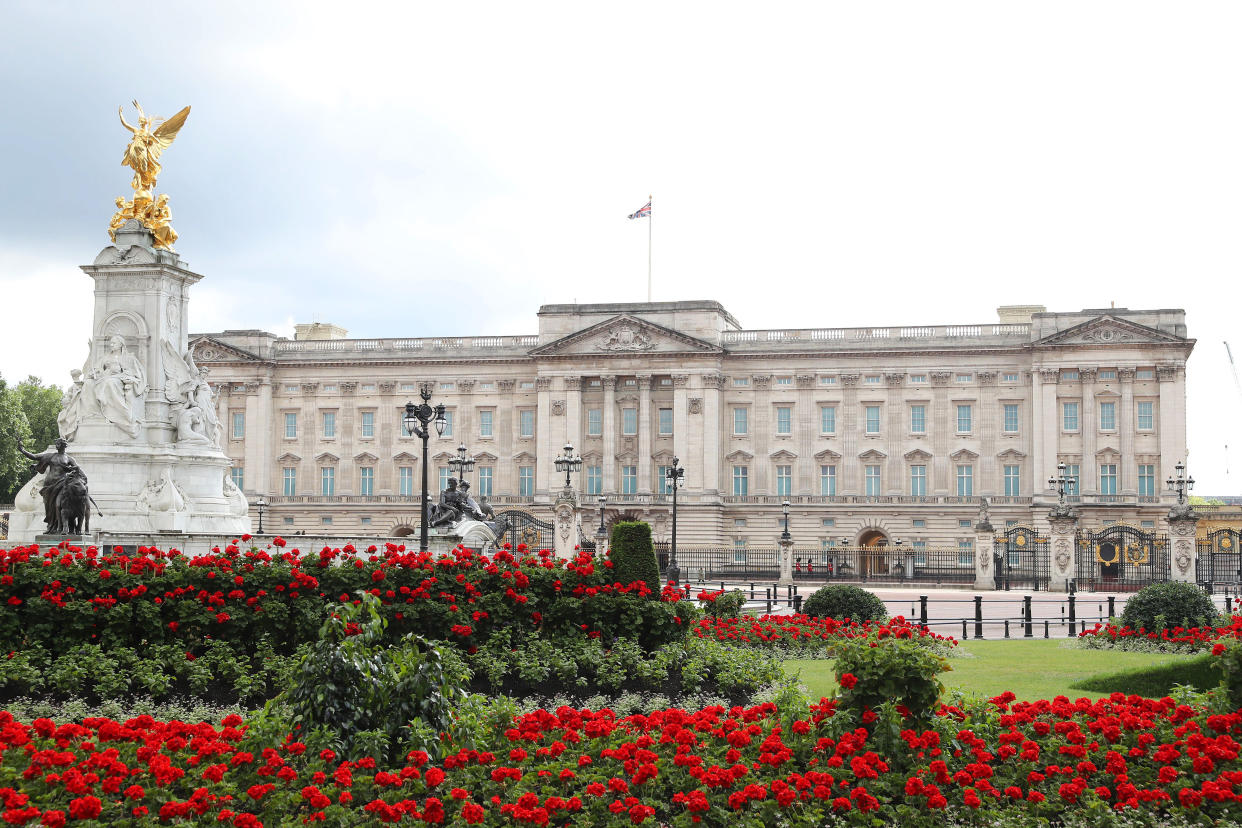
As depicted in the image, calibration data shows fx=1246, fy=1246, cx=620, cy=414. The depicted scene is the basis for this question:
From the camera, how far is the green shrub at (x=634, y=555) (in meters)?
16.8

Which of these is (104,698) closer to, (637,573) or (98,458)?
(637,573)

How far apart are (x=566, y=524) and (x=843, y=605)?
2542 cm

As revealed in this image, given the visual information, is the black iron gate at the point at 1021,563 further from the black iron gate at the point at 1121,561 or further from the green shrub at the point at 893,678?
the green shrub at the point at 893,678

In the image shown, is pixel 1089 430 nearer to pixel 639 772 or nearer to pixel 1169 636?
pixel 1169 636

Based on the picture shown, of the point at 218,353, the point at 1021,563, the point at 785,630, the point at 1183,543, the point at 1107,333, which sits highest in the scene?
the point at 1107,333

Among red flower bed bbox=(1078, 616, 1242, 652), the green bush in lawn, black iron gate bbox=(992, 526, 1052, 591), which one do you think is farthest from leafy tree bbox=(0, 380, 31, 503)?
the green bush in lawn

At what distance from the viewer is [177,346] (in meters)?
30.5

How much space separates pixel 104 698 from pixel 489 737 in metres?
5.28

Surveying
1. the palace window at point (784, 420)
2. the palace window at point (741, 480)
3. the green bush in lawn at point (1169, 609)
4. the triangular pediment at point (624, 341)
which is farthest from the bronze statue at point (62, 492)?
the palace window at point (784, 420)

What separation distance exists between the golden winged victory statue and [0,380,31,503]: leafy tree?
52.5 m

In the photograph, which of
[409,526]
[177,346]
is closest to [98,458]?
[177,346]

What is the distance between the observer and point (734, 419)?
2948 inches

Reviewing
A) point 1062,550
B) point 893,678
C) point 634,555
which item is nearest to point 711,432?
point 1062,550

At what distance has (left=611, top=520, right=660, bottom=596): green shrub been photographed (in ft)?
55.2
